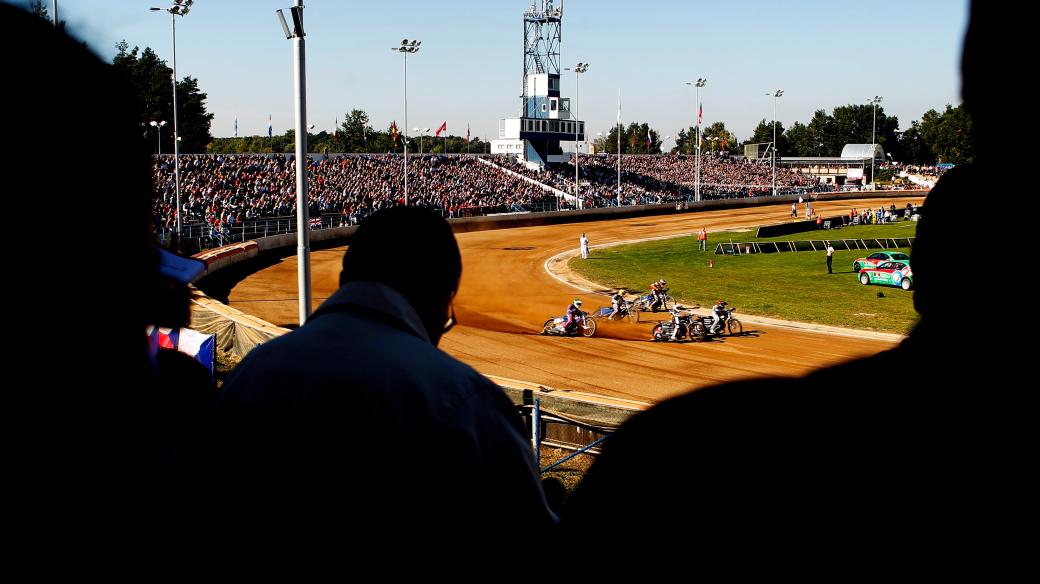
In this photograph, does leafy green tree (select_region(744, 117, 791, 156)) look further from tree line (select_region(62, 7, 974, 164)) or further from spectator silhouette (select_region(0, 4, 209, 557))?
spectator silhouette (select_region(0, 4, 209, 557))

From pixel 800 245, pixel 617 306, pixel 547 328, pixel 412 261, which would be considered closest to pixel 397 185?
pixel 800 245

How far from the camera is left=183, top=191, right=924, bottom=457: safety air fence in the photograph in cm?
902

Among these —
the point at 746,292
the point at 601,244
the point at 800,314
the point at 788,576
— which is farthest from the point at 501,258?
the point at 788,576

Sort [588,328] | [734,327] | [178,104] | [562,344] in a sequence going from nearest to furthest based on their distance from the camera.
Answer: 1. [562,344]
2. [588,328]
3. [734,327]
4. [178,104]

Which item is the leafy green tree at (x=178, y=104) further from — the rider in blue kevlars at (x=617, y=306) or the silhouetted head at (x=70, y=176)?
the silhouetted head at (x=70, y=176)

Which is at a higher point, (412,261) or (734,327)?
(412,261)

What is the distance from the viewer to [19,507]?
1.14m

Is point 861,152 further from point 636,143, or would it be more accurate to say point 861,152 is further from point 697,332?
point 697,332

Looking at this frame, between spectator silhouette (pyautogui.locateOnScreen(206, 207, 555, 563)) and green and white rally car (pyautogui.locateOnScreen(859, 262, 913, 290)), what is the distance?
1375 inches

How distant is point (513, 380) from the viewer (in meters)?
15.0

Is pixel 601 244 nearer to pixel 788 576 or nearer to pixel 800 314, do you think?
pixel 800 314

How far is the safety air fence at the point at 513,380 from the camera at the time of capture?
902 centimetres

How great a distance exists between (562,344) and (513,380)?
9.92m

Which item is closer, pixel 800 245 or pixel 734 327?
pixel 734 327
